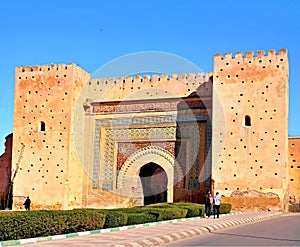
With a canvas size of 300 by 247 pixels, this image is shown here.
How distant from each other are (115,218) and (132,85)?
11.4m

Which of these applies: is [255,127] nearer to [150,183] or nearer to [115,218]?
[150,183]

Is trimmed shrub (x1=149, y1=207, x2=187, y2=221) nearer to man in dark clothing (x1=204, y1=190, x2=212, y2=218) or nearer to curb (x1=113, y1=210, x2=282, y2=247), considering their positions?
man in dark clothing (x1=204, y1=190, x2=212, y2=218)

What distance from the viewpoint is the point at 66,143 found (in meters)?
21.5

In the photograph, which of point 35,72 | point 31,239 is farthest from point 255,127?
point 31,239

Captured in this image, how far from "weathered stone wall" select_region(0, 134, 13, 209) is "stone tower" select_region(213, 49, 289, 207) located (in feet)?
30.5

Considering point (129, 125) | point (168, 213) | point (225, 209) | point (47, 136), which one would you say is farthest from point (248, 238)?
point (47, 136)

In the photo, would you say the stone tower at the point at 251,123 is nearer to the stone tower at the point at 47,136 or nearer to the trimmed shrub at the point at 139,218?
the stone tower at the point at 47,136

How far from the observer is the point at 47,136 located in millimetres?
21906

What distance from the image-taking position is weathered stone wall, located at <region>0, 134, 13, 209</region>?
23.2 m

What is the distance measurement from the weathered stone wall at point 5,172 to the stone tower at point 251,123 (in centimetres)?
929

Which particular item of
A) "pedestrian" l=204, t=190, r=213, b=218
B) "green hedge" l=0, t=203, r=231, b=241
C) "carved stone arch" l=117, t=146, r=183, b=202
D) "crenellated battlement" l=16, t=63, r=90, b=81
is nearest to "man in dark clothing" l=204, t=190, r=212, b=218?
"pedestrian" l=204, t=190, r=213, b=218

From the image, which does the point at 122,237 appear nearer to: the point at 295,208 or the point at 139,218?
the point at 139,218

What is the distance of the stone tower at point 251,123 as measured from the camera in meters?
19.1

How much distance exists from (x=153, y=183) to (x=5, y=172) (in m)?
6.53
